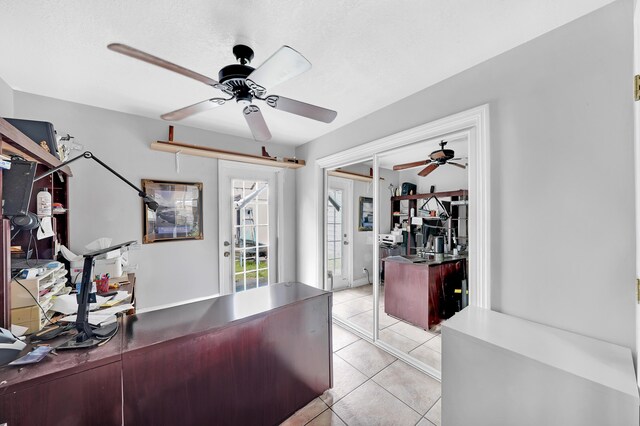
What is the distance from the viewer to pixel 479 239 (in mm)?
1782

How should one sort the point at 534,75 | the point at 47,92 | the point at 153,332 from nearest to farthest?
the point at 153,332
the point at 534,75
the point at 47,92

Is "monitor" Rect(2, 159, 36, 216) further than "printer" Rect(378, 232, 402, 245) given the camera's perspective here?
No

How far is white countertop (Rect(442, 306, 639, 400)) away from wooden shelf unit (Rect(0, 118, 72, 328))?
226 cm

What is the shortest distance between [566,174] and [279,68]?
1.69 meters

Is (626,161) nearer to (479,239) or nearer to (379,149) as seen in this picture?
(479,239)

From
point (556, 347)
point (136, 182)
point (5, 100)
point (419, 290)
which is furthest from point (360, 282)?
point (5, 100)

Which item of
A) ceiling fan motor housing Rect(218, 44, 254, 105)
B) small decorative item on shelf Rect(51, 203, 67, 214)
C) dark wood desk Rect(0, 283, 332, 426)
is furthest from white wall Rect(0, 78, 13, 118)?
dark wood desk Rect(0, 283, 332, 426)

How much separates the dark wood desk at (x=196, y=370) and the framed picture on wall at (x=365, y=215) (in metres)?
1.25

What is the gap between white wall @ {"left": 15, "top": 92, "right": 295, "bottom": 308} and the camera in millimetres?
2363

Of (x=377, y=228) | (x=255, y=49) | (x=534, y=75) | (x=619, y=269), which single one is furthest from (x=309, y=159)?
(x=619, y=269)

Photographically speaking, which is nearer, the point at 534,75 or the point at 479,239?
the point at 534,75

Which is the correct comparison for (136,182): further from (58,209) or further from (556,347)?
(556,347)

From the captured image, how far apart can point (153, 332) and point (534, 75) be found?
259 centimetres

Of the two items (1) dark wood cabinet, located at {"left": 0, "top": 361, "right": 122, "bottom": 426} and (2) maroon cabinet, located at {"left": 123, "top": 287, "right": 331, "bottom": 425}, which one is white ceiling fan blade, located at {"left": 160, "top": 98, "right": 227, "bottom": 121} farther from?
(1) dark wood cabinet, located at {"left": 0, "top": 361, "right": 122, "bottom": 426}
